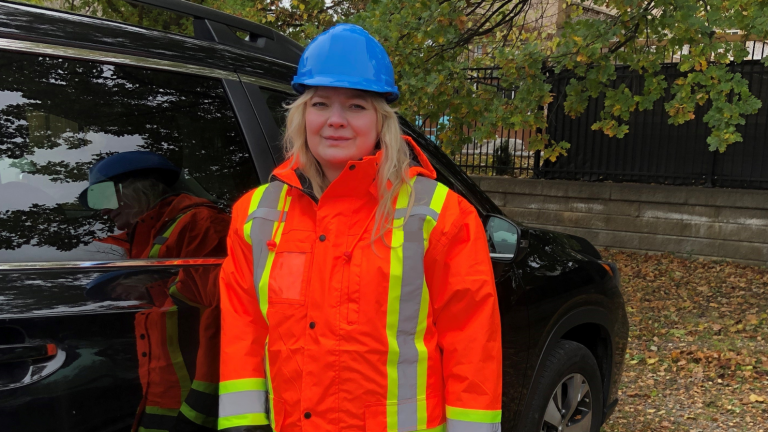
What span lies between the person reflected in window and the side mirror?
1013mm

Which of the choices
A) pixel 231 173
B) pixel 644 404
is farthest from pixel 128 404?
pixel 644 404

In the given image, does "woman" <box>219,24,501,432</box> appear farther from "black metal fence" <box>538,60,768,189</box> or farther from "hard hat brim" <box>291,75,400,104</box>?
"black metal fence" <box>538,60,768,189</box>

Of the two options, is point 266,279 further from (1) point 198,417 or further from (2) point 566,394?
(2) point 566,394

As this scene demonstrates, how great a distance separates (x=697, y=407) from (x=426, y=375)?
12.0ft

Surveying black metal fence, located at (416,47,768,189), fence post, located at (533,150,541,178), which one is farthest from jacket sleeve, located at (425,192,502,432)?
fence post, located at (533,150,541,178)

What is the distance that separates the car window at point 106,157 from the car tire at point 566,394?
158cm

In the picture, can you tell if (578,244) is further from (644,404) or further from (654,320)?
(654,320)

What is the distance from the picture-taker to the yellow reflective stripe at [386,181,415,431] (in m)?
1.56

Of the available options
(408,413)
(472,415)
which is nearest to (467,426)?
(472,415)

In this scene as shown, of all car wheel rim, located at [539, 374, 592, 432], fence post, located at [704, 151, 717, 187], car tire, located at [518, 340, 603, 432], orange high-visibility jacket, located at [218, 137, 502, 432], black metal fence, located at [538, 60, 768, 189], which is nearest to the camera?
orange high-visibility jacket, located at [218, 137, 502, 432]

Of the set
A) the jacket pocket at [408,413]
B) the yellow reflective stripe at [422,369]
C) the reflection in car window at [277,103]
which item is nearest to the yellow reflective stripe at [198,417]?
the jacket pocket at [408,413]

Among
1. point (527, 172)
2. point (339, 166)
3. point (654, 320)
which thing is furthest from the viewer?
point (527, 172)

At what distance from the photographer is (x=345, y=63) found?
1.60m

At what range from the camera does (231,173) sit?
1.97 metres
